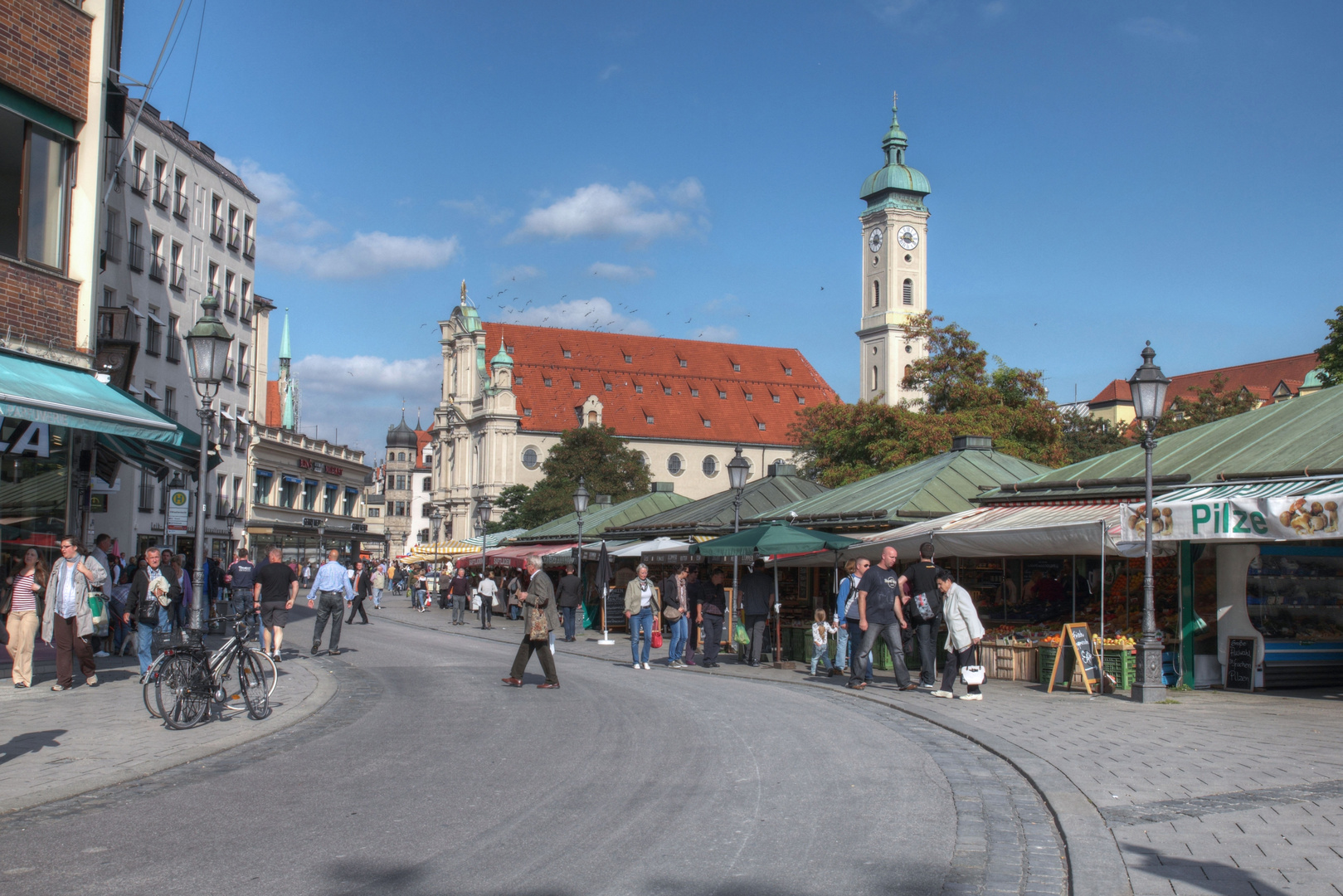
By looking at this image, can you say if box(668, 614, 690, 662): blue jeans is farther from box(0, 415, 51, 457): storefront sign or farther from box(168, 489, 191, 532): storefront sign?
box(0, 415, 51, 457): storefront sign

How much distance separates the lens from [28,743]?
10367 millimetres

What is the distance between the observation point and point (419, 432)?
166750mm

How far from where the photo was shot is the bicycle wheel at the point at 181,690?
1152 centimetres

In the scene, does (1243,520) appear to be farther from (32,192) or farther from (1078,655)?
(32,192)

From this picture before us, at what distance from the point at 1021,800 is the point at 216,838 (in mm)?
5248

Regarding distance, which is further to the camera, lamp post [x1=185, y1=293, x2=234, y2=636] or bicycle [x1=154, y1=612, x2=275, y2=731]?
lamp post [x1=185, y1=293, x2=234, y2=636]

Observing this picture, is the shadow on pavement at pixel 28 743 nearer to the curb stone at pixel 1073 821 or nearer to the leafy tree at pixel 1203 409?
the curb stone at pixel 1073 821

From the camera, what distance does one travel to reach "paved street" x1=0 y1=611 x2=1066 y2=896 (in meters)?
6.12

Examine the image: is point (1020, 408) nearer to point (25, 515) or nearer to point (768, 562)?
point (768, 562)

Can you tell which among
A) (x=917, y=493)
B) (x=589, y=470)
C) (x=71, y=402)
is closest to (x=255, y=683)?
(x=71, y=402)

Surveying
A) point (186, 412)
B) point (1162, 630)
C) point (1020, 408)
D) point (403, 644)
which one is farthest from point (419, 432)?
point (1162, 630)

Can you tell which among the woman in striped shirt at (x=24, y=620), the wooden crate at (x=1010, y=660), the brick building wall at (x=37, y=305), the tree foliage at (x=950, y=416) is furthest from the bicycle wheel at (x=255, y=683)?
the tree foliage at (x=950, y=416)

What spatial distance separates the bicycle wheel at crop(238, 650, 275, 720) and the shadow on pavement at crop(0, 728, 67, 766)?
5.50 feet

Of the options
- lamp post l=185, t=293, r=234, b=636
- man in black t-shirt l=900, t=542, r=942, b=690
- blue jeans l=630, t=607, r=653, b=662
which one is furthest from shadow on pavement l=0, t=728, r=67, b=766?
blue jeans l=630, t=607, r=653, b=662
